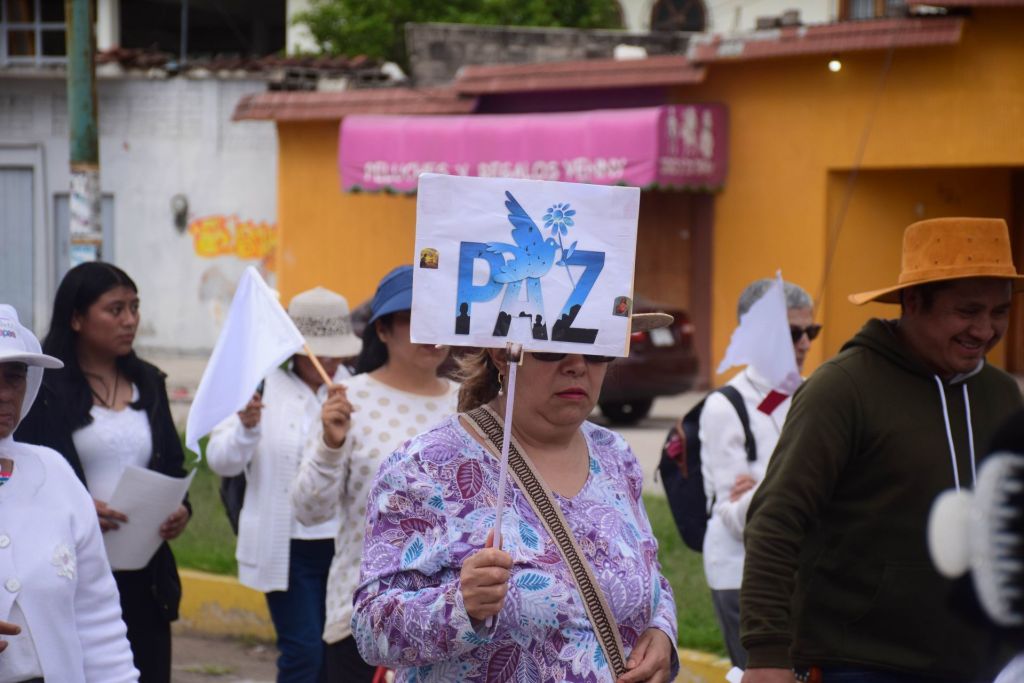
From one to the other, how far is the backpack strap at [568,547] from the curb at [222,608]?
5.32m

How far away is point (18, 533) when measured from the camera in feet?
11.8

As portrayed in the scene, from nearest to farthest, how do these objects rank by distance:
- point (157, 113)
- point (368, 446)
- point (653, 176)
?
point (368, 446) < point (653, 176) < point (157, 113)

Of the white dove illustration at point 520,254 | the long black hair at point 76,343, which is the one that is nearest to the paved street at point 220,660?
the long black hair at point 76,343

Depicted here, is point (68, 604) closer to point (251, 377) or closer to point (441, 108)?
point (251, 377)

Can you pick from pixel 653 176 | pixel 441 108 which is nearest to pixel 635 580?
pixel 653 176

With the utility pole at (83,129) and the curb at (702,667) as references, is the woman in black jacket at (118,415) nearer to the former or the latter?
the curb at (702,667)

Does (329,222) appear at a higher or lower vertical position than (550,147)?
Result: lower

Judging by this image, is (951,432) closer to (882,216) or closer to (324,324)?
(324,324)

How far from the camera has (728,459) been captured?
5.32m

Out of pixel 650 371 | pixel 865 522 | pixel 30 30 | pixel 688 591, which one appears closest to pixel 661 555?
pixel 688 591

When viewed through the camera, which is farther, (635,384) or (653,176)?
(653,176)

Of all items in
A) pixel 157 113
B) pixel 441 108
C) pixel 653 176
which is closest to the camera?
pixel 653 176

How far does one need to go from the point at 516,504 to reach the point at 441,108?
18092 millimetres

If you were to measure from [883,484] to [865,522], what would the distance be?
11 cm
